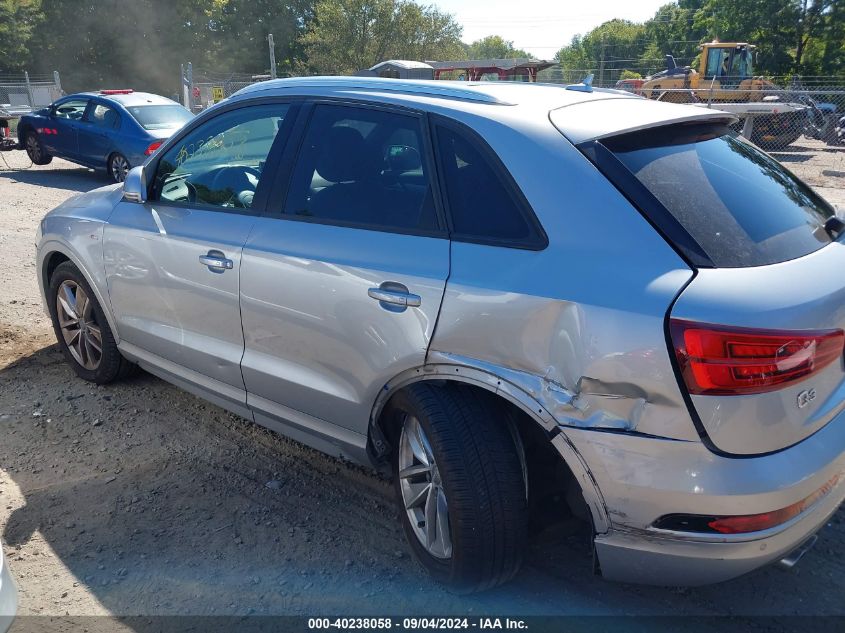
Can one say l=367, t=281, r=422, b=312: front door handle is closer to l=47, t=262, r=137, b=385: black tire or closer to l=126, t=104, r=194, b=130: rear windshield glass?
l=47, t=262, r=137, b=385: black tire

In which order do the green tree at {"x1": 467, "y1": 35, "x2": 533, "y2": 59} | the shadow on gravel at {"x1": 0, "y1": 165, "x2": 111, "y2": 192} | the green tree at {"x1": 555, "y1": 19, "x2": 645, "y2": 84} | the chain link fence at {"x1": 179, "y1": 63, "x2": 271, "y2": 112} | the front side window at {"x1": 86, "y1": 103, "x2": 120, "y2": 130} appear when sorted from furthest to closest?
the green tree at {"x1": 467, "y1": 35, "x2": 533, "y2": 59}, the green tree at {"x1": 555, "y1": 19, "x2": 645, "y2": 84}, the chain link fence at {"x1": 179, "y1": 63, "x2": 271, "y2": 112}, the shadow on gravel at {"x1": 0, "y1": 165, "x2": 111, "y2": 192}, the front side window at {"x1": 86, "y1": 103, "x2": 120, "y2": 130}

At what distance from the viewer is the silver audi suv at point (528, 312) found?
2197 mm

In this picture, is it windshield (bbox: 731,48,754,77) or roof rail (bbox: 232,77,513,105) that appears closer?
roof rail (bbox: 232,77,513,105)

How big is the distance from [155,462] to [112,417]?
655 millimetres

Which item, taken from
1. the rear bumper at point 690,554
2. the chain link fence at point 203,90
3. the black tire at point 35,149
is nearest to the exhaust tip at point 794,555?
the rear bumper at point 690,554

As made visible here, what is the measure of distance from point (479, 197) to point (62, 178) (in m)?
14.3

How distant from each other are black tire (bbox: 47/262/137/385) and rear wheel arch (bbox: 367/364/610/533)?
2.15m

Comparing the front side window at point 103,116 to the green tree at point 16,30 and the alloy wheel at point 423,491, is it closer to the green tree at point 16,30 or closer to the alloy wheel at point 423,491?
the alloy wheel at point 423,491

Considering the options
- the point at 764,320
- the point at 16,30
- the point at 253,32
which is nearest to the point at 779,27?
→ the point at 253,32

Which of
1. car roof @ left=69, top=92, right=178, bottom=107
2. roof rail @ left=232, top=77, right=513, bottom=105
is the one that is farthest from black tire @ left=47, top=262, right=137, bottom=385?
car roof @ left=69, top=92, right=178, bottom=107

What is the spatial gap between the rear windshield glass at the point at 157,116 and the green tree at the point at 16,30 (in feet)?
137

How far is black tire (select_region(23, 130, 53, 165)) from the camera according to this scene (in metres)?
15.2

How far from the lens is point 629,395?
223cm

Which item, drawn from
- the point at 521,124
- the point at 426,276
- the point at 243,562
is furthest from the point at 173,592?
the point at 521,124
